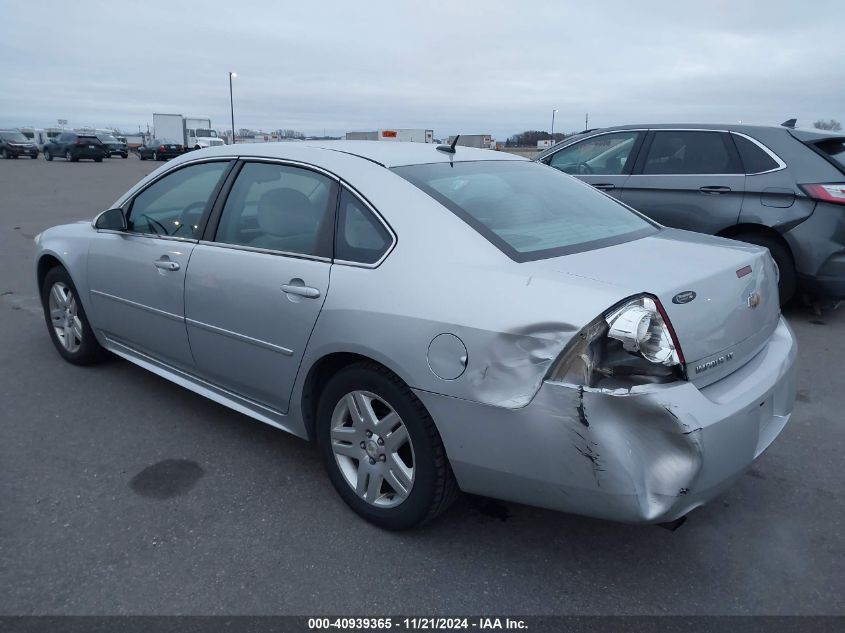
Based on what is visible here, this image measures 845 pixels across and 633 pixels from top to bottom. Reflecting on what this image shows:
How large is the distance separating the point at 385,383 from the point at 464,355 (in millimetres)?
411

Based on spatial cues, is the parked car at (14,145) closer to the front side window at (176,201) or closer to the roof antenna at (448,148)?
the front side window at (176,201)

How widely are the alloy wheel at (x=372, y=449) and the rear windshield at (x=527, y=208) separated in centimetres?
83

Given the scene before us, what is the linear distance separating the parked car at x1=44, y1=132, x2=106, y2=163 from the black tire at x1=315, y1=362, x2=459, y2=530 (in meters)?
37.5

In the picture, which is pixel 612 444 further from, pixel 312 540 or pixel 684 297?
pixel 312 540

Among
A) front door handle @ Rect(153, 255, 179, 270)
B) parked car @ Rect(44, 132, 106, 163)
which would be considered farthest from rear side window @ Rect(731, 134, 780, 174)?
parked car @ Rect(44, 132, 106, 163)

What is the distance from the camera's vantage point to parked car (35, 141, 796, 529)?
2.20m

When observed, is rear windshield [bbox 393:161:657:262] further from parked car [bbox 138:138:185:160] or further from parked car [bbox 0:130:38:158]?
parked car [bbox 0:130:38:158]

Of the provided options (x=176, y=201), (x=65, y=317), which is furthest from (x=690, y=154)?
(x=65, y=317)

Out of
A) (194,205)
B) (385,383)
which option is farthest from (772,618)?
(194,205)

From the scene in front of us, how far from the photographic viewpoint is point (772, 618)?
2.37m

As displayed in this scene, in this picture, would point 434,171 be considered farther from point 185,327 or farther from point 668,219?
point 668,219

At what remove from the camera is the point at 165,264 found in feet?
12.0

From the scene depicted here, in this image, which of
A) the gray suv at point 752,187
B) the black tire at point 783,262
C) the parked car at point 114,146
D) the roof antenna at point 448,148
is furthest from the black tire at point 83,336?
the parked car at point 114,146

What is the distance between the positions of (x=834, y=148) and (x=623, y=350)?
5073 mm
